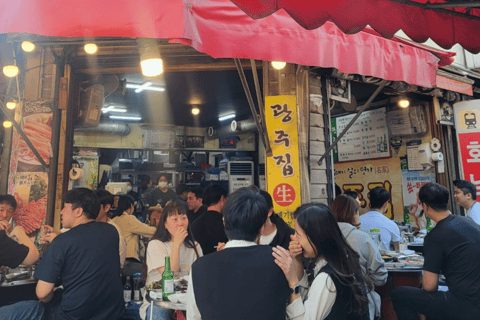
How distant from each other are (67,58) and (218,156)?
311 inches

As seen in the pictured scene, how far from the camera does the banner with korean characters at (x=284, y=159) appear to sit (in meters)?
5.58

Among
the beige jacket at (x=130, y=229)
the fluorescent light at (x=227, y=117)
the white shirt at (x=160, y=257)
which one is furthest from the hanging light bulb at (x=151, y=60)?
the fluorescent light at (x=227, y=117)

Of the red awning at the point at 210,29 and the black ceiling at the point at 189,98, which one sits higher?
the black ceiling at the point at 189,98

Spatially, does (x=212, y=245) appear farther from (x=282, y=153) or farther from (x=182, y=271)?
(x=282, y=153)

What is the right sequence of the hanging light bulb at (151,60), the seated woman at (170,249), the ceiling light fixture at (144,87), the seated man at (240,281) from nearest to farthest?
the seated man at (240,281) < the hanging light bulb at (151,60) < the seated woman at (170,249) < the ceiling light fixture at (144,87)

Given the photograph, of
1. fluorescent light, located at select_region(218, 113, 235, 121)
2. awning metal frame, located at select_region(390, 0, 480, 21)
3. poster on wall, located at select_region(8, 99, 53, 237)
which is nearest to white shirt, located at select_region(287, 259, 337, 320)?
awning metal frame, located at select_region(390, 0, 480, 21)

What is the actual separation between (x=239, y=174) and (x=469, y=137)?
277 inches

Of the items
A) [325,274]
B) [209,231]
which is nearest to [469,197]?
[209,231]

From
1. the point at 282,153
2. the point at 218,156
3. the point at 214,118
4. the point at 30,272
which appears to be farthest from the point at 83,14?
the point at 218,156

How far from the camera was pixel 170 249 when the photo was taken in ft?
13.0

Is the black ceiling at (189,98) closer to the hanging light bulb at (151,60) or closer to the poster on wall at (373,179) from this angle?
the poster on wall at (373,179)

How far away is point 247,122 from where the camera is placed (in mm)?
10531

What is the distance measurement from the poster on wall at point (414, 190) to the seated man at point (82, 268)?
265 inches

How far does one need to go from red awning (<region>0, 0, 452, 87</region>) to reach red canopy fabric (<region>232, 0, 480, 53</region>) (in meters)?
0.39
